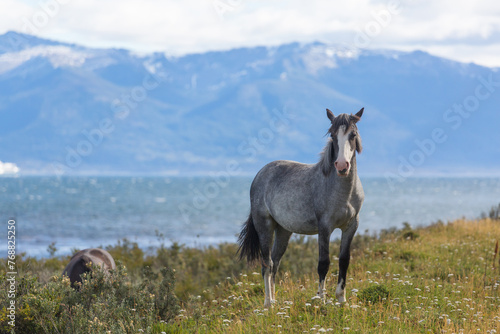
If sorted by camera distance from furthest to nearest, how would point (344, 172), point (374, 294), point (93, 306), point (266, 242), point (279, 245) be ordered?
1. point (279, 245)
2. point (266, 242)
3. point (374, 294)
4. point (93, 306)
5. point (344, 172)

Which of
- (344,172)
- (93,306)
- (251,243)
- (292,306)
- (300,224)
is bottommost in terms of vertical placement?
A: (93,306)

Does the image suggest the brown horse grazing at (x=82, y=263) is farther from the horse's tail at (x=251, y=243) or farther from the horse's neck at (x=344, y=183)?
the horse's neck at (x=344, y=183)

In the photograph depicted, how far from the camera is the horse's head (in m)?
6.96

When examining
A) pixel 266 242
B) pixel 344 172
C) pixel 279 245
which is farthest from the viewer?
pixel 279 245

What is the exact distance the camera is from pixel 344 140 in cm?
709

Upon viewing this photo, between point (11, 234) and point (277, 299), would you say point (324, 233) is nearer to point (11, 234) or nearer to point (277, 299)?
point (277, 299)

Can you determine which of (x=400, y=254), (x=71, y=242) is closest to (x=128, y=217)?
(x=71, y=242)

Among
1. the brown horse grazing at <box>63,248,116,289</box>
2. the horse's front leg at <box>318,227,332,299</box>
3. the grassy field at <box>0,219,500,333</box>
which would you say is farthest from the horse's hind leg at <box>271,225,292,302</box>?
the brown horse grazing at <box>63,248,116,289</box>

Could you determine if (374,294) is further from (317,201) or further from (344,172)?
(344,172)

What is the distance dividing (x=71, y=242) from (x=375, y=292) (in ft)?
104

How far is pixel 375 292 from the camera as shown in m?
8.60

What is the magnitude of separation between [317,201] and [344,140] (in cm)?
123

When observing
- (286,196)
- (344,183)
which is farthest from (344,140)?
(286,196)

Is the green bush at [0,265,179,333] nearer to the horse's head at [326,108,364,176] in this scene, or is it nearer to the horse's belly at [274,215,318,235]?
the horse's belly at [274,215,318,235]
